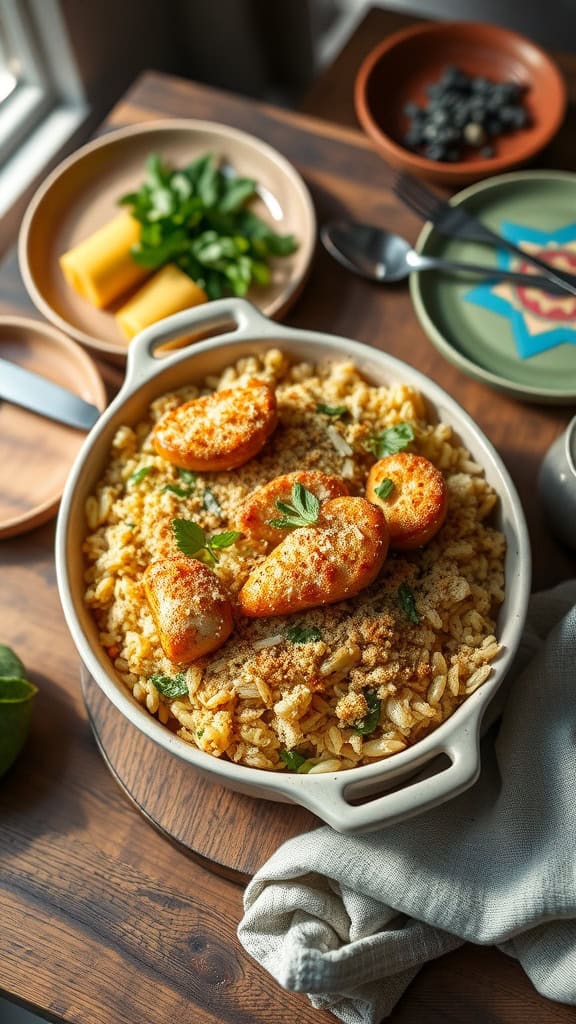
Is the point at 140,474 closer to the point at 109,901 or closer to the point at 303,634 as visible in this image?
the point at 303,634

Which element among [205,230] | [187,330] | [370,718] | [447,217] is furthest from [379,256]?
[370,718]

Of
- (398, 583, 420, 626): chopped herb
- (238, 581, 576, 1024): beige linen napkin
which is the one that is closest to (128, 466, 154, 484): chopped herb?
(398, 583, 420, 626): chopped herb

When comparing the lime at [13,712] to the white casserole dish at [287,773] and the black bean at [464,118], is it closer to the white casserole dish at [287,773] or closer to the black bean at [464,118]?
the white casserole dish at [287,773]

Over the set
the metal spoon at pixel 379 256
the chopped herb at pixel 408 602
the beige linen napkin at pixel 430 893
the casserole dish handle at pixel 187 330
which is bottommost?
the beige linen napkin at pixel 430 893

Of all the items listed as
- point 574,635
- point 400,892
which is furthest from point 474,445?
point 400,892

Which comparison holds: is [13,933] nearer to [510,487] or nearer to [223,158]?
[510,487]

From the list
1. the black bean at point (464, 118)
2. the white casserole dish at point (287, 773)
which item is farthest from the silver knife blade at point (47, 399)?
the black bean at point (464, 118)

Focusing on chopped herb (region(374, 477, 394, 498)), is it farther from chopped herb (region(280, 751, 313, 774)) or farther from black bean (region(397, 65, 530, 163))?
black bean (region(397, 65, 530, 163))

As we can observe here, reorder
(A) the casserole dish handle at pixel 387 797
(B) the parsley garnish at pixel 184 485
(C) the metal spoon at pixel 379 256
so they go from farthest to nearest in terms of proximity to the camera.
→ (C) the metal spoon at pixel 379 256, (B) the parsley garnish at pixel 184 485, (A) the casserole dish handle at pixel 387 797
